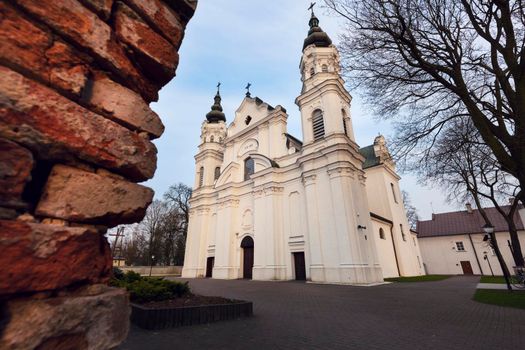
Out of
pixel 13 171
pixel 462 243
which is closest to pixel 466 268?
pixel 462 243

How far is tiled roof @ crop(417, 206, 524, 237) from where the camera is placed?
3637 centimetres

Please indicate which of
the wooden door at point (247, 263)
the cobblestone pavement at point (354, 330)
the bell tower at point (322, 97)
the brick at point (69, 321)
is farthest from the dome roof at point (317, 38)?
the brick at point (69, 321)

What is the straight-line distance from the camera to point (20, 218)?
2.84 feet

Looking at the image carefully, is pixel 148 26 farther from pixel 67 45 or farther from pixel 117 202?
pixel 117 202

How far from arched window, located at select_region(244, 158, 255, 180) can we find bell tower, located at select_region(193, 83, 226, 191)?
5.43 meters

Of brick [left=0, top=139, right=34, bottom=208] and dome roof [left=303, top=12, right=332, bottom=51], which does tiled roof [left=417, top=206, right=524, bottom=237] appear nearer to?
dome roof [left=303, top=12, right=332, bottom=51]

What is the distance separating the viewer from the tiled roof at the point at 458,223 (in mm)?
36372

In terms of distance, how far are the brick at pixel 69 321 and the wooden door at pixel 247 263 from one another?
22.7 meters

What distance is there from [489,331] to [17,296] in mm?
8008

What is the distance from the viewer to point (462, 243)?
3725cm

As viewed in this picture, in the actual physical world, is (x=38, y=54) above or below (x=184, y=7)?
below

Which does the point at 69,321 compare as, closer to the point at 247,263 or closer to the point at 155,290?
the point at 155,290

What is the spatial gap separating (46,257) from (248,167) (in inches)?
998

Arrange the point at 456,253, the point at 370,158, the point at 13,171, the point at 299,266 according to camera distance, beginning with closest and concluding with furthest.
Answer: the point at 13,171, the point at 299,266, the point at 370,158, the point at 456,253
